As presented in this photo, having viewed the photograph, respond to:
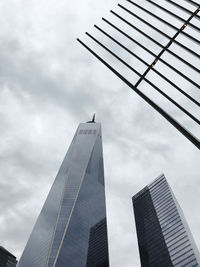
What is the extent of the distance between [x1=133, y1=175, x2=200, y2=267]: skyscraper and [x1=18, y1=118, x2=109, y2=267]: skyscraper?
1002 inches

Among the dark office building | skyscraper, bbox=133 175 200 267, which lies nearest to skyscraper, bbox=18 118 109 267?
the dark office building

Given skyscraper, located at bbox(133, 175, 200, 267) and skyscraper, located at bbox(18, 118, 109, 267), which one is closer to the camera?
skyscraper, located at bbox(133, 175, 200, 267)

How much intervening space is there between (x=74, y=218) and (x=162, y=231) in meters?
44.6

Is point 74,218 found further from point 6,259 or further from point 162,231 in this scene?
point 6,259

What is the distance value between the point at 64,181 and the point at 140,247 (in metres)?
57.2

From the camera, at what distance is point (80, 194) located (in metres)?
146

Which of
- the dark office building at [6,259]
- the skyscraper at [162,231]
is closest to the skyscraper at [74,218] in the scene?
the dark office building at [6,259]

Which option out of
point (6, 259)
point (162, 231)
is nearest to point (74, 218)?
point (162, 231)

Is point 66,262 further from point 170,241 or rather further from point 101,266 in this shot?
point 170,241

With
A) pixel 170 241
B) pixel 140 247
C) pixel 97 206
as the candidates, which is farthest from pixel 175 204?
pixel 97 206

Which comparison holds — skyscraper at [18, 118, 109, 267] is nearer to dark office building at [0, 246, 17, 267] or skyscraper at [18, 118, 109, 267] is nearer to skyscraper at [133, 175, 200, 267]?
dark office building at [0, 246, 17, 267]

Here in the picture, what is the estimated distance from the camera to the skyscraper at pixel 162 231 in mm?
110250

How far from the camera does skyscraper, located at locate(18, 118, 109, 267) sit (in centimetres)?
12144

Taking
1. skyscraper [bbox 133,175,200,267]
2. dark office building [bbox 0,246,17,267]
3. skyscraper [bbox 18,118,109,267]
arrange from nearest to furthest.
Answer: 1. skyscraper [bbox 133,175,200,267]
2. skyscraper [bbox 18,118,109,267]
3. dark office building [bbox 0,246,17,267]
